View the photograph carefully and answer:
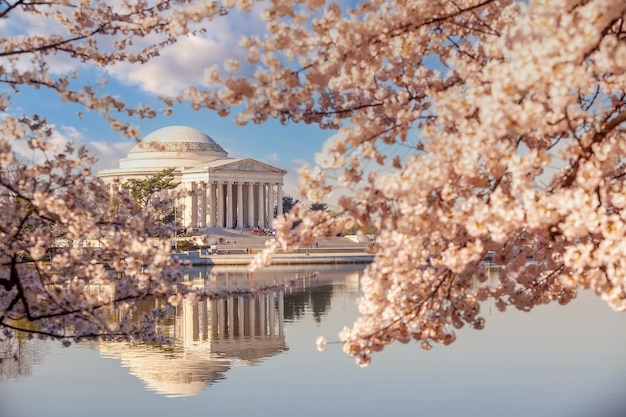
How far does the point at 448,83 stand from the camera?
794cm

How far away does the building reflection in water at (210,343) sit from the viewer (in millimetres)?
18109

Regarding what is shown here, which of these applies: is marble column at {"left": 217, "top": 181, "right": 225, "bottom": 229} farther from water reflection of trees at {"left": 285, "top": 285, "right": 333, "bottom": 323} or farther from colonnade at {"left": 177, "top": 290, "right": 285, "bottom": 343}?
colonnade at {"left": 177, "top": 290, "right": 285, "bottom": 343}

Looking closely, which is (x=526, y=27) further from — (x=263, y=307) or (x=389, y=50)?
(x=263, y=307)

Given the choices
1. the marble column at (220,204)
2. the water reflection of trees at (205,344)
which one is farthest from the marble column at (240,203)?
the water reflection of trees at (205,344)

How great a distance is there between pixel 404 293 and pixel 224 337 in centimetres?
1696

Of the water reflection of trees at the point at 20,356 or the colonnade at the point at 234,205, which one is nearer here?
the water reflection of trees at the point at 20,356

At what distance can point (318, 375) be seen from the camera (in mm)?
17969

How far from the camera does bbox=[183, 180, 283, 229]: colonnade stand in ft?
350

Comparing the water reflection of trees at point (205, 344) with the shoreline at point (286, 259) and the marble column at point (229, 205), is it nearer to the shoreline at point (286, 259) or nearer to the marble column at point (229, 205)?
the shoreline at point (286, 259)

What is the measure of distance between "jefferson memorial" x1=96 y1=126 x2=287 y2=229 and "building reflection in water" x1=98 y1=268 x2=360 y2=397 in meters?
71.0

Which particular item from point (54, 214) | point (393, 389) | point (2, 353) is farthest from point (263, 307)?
point (54, 214)

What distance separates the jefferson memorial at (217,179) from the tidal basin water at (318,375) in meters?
80.1

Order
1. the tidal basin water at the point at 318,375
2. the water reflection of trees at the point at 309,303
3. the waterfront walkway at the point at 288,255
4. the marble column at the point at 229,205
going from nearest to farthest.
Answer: the tidal basin water at the point at 318,375 < the water reflection of trees at the point at 309,303 < the waterfront walkway at the point at 288,255 < the marble column at the point at 229,205

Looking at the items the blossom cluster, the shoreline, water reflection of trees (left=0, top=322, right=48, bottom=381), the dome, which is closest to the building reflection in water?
water reflection of trees (left=0, top=322, right=48, bottom=381)
